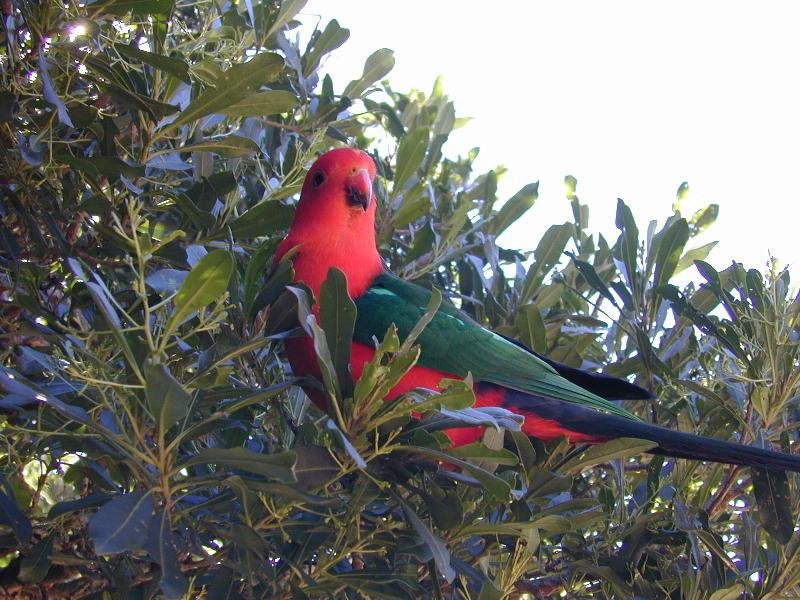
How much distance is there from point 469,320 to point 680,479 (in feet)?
2.97

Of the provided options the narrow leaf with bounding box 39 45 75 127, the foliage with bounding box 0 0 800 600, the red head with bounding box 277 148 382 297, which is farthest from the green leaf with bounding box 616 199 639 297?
the narrow leaf with bounding box 39 45 75 127

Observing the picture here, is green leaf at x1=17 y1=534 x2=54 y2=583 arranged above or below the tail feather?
below

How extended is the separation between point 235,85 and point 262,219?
47 centimetres

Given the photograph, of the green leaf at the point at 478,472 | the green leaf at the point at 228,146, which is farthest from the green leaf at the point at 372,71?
the green leaf at the point at 478,472

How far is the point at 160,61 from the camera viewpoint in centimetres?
214

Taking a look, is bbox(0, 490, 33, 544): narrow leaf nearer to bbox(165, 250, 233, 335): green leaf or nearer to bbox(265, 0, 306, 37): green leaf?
bbox(165, 250, 233, 335): green leaf

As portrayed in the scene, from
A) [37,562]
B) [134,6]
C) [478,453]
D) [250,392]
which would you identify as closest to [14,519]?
[37,562]

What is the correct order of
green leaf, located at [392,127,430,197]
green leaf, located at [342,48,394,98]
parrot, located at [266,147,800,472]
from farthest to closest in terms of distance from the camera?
1. green leaf, located at [342,48,394,98]
2. green leaf, located at [392,127,430,197]
3. parrot, located at [266,147,800,472]

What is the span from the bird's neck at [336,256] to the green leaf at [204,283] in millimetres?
1207

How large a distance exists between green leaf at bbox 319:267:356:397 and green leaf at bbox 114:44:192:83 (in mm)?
709

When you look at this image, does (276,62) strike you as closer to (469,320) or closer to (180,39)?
(180,39)

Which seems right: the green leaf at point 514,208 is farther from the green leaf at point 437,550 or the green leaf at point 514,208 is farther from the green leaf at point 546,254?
the green leaf at point 437,550

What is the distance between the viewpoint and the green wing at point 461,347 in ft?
9.28

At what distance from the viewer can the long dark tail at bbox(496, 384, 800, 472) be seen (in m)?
2.47
